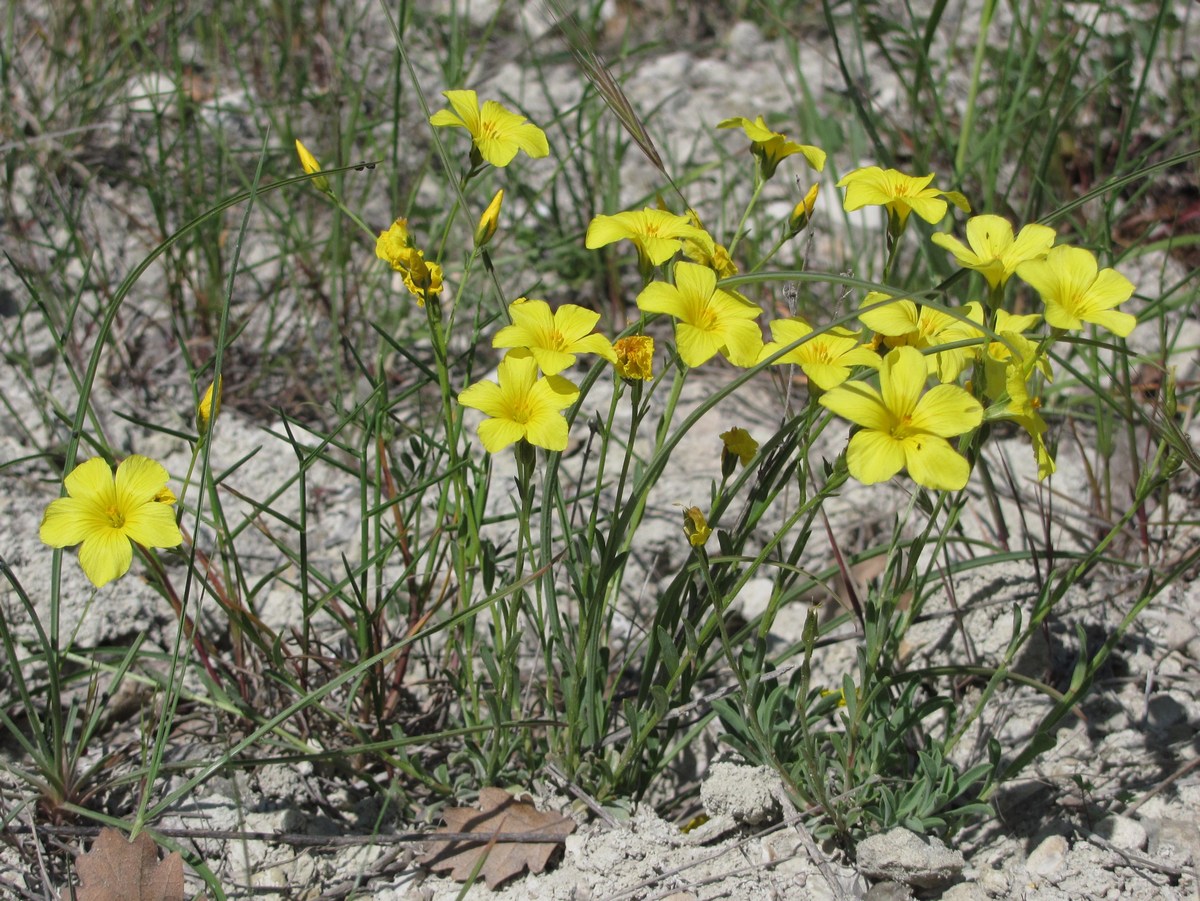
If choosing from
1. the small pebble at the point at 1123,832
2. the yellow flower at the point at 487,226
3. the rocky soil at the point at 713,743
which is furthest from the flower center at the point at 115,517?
the small pebble at the point at 1123,832

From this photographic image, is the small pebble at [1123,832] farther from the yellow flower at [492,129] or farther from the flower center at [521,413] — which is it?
the yellow flower at [492,129]

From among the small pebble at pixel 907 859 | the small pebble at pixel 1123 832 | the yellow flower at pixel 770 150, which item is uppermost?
Answer: the yellow flower at pixel 770 150

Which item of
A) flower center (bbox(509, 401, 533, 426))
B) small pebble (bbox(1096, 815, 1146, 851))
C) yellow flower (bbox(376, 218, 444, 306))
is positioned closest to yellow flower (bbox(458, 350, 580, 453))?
flower center (bbox(509, 401, 533, 426))

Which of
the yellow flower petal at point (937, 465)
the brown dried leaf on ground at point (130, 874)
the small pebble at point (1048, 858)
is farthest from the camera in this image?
the small pebble at point (1048, 858)

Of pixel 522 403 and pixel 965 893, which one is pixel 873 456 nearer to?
pixel 522 403

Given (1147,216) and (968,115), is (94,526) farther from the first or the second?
(1147,216)

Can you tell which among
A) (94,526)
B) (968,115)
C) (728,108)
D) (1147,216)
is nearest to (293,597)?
(94,526)

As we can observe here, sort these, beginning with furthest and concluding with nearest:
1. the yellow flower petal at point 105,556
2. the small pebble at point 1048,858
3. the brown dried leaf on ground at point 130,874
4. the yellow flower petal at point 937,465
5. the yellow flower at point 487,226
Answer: the small pebble at point 1048,858
the brown dried leaf on ground at point 130,874
the yellow flower at point 487,226
the yellow flower petal at point 105,556
the yellow flower petal at point 937,465
